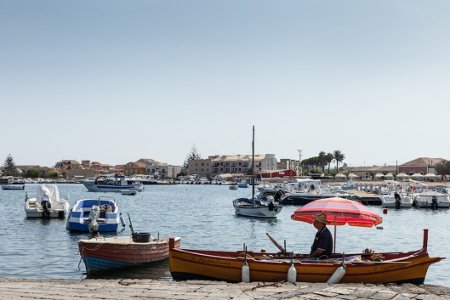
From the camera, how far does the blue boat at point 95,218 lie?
36.4 meters

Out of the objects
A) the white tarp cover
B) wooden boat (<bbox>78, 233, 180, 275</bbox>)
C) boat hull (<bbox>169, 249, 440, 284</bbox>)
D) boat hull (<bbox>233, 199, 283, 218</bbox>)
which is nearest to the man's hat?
boat hull (<bbox>169, 249, 440, 284</bbox>)

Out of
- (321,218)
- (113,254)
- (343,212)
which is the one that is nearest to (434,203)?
(113,254)

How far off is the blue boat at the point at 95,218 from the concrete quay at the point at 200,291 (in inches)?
848

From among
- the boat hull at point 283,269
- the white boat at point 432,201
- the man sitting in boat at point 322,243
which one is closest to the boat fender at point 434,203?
the white boat at point 432,201

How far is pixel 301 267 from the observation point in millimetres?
16125

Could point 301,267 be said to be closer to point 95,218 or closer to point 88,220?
point 95,218

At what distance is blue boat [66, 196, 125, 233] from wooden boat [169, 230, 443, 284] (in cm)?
1927

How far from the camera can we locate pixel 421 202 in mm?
73375

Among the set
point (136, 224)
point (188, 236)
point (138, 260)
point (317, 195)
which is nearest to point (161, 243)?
point (138, 260)

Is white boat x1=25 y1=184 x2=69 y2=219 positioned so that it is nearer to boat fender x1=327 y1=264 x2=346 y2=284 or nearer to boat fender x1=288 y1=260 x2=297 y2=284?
boat fender x1=288 y1=260 x2=297 y2=284

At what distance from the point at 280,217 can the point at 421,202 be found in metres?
25.5

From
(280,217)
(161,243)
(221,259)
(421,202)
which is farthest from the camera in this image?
(421,202)

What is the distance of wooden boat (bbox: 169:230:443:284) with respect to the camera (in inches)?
635

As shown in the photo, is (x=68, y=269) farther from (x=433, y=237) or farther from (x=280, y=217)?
(x=280, y=217)
